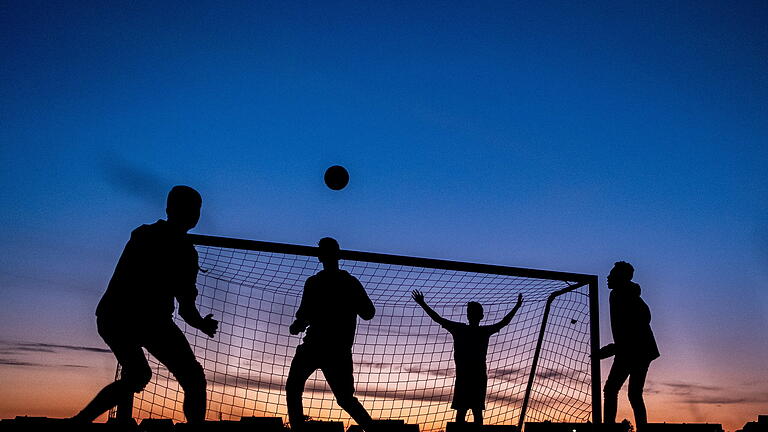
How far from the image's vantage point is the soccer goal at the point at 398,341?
27.5ft

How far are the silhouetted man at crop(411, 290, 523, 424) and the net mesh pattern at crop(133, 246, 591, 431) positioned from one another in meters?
0.49

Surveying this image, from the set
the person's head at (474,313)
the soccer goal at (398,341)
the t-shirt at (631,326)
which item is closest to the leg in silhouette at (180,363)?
the soccer goal at (398,341)

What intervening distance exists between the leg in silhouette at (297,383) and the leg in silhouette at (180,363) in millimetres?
1268

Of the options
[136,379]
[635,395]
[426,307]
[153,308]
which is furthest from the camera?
[426,307]

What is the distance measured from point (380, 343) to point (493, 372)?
6.29 feet

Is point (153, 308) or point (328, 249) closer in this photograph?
point (153, 308)

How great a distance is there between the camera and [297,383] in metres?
5.21

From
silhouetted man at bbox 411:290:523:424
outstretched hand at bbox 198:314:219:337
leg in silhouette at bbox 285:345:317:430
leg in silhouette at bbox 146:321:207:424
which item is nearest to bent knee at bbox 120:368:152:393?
leg in silhouette at bbox 146:321:207:424

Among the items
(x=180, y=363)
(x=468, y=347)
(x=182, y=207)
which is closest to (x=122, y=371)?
(x=180, y=363)

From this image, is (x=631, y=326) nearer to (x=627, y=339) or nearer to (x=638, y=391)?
(x=627, y=339)

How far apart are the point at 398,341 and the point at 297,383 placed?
448cm

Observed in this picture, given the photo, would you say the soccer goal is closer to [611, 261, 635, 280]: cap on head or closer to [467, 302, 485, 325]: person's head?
[467, 302, 485, 325]: person's head

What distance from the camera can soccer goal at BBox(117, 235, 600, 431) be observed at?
330 inches

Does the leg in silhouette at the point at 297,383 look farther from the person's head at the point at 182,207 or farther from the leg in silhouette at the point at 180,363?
the person's head at the point at 182,207
